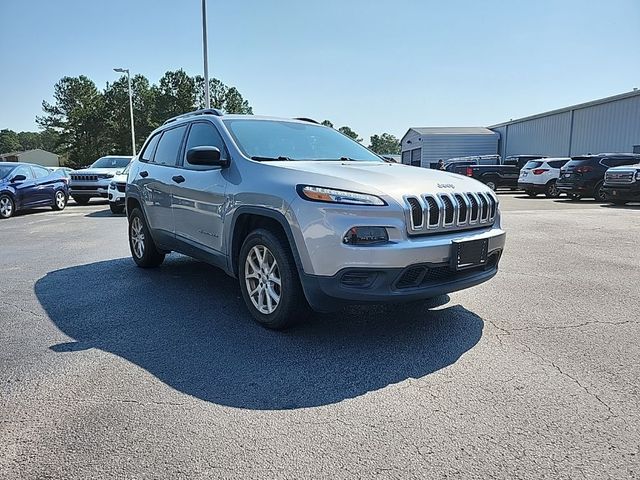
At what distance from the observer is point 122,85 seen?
63.6 metres

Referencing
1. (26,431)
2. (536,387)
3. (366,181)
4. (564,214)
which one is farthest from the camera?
(564,214)

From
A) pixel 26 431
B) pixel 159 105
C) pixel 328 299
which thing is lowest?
pixel 26 431

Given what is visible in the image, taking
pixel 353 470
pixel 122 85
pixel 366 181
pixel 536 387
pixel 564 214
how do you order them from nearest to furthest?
pixel 353 470 → pixel 536 387 → pixel 366 181 → pixel 564 214 → pixel 122 85

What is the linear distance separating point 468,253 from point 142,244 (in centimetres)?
432

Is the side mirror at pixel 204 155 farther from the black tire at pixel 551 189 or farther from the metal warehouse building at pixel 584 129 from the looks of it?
the metal warehouse building at pixel 584 129

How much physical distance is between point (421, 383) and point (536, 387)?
2.24 feet

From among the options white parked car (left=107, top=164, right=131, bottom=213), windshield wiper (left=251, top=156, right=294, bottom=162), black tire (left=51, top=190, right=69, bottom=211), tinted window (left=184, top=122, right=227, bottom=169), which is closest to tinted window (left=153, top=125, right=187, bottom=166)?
tinted window (left=184, top=122, right=227, bottom=169)

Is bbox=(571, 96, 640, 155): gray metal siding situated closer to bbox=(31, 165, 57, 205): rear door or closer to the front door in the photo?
bbox=(31, 165, 57, 205): rear door

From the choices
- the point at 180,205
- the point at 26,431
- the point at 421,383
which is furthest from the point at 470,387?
the point at 180,205

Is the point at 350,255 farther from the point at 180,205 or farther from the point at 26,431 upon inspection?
the point at 180,205

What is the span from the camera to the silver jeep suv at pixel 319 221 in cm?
338

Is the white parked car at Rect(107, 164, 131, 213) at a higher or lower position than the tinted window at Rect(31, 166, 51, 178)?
lower

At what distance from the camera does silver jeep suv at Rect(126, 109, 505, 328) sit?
133 inches

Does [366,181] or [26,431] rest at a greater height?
[366,181]
